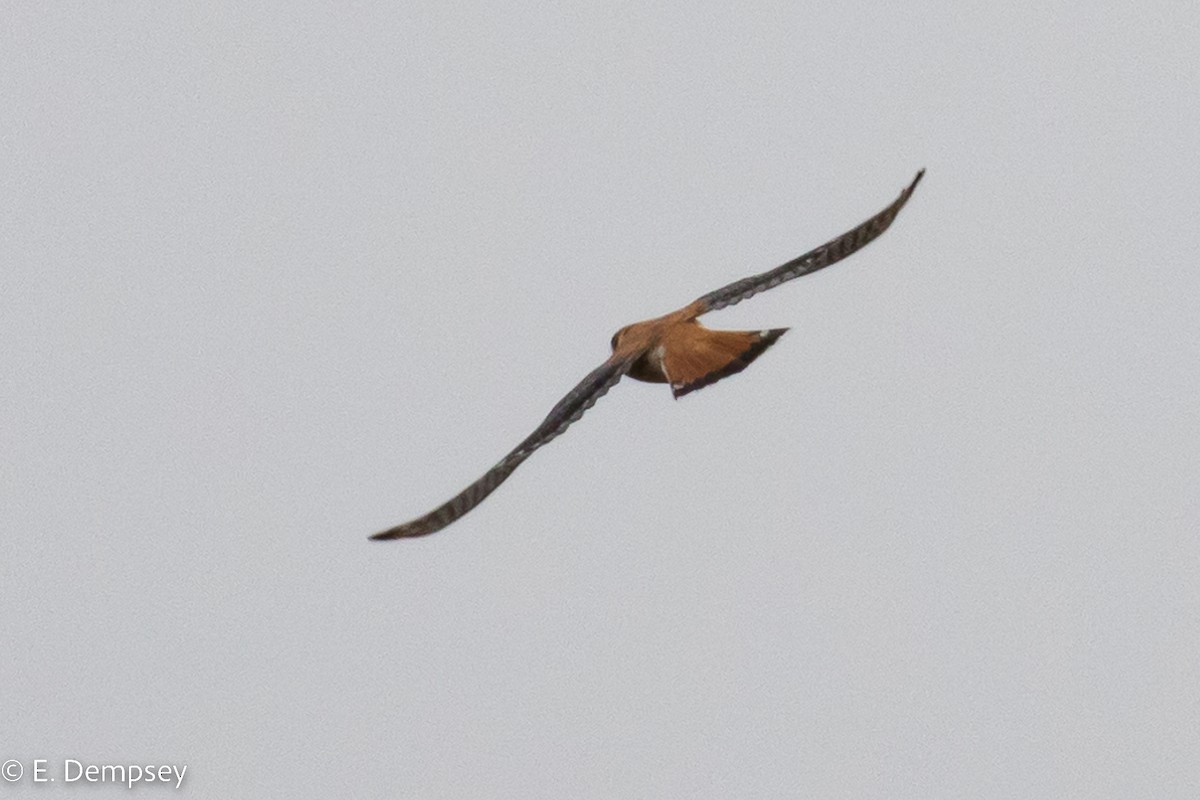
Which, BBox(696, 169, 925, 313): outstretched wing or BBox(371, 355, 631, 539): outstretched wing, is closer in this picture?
BBox(371, 355, 631, 539): outstretched wing

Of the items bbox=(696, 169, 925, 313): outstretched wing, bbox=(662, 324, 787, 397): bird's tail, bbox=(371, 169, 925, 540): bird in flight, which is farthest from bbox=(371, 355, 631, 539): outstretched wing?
bbox=(696, 169, 925, 313): outstretched wing

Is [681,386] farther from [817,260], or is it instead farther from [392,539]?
[392,539]

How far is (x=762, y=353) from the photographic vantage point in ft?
57.6

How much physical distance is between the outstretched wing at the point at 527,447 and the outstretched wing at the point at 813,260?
3.79 feet

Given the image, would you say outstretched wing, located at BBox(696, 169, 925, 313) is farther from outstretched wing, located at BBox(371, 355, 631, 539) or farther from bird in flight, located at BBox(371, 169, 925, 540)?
outstretched wing, located at BBox(371, 355, 631, 539)

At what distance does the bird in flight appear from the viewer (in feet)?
56.1

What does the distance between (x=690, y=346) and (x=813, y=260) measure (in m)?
1.33

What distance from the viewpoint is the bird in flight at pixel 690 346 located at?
56.1 ft

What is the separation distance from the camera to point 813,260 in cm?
1819

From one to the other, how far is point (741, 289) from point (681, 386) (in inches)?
49.6

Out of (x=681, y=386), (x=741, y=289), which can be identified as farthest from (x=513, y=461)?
(x=741, y=289)

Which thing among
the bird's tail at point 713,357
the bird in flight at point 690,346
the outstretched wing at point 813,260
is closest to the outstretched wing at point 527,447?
the bird in flight at point 690,346

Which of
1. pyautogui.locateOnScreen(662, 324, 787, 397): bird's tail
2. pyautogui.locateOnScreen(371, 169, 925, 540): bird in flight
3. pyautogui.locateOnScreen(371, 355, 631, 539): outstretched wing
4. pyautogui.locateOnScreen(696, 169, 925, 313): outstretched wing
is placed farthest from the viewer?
pyautogui.locateOnScreen(696, 169, 925, 313): outstretched wing

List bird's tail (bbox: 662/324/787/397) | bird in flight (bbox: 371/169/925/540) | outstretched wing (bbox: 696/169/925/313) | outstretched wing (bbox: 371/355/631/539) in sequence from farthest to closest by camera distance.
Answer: outstretched wing (bbox: 696/169/925/313)
bird's tail (bbox: 662/324/787/397)
bird in flight (bbox: 371/169/925/540)
outstretched wing (bbox: 371/355/631/539)
